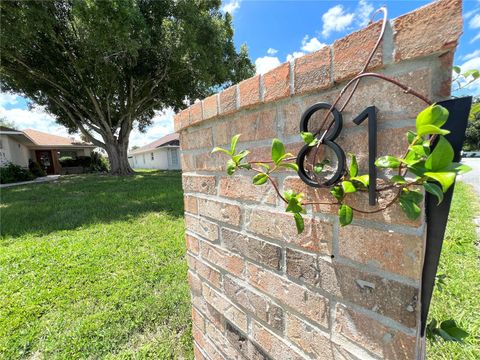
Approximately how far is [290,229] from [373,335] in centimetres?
33

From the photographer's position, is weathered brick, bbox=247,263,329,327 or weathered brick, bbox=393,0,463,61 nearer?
weathered brick, bbox=393,0,463,61

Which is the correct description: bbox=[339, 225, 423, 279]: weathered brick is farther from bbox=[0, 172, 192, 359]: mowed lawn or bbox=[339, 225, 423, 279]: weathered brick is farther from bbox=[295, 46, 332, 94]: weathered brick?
bbox=[0, 172, 192, 359]: mowed lawn

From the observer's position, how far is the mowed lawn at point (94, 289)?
1806 mm

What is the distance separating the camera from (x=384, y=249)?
0.56 meters

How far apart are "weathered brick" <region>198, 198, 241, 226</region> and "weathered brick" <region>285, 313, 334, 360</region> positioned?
15.3 inches

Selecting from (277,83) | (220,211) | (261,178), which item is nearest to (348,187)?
(261,178)

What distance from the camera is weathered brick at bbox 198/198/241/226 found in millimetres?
964

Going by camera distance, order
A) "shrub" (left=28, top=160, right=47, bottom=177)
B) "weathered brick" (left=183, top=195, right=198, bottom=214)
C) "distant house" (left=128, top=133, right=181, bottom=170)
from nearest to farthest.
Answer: "weathered brick" (left=183, top=195, right=198, bottom=214), "shrub" (left=28, top=160, right=47, bottom=177), "distant house" (left=128, top=133, right=181, bottom=170)

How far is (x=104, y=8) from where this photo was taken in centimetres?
761

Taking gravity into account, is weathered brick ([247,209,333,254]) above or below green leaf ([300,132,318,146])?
below

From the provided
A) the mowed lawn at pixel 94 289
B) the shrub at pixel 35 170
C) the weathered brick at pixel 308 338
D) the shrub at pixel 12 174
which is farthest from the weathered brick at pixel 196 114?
the shrub at pixel 35 170

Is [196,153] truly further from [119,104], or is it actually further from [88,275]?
[119,104]

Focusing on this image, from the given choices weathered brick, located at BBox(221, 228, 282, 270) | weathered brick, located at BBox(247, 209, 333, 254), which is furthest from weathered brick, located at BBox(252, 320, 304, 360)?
weathered brick, located at BBox(247, 209, 333, 254)

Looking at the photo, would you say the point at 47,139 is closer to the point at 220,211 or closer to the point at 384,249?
the point at 220,211
